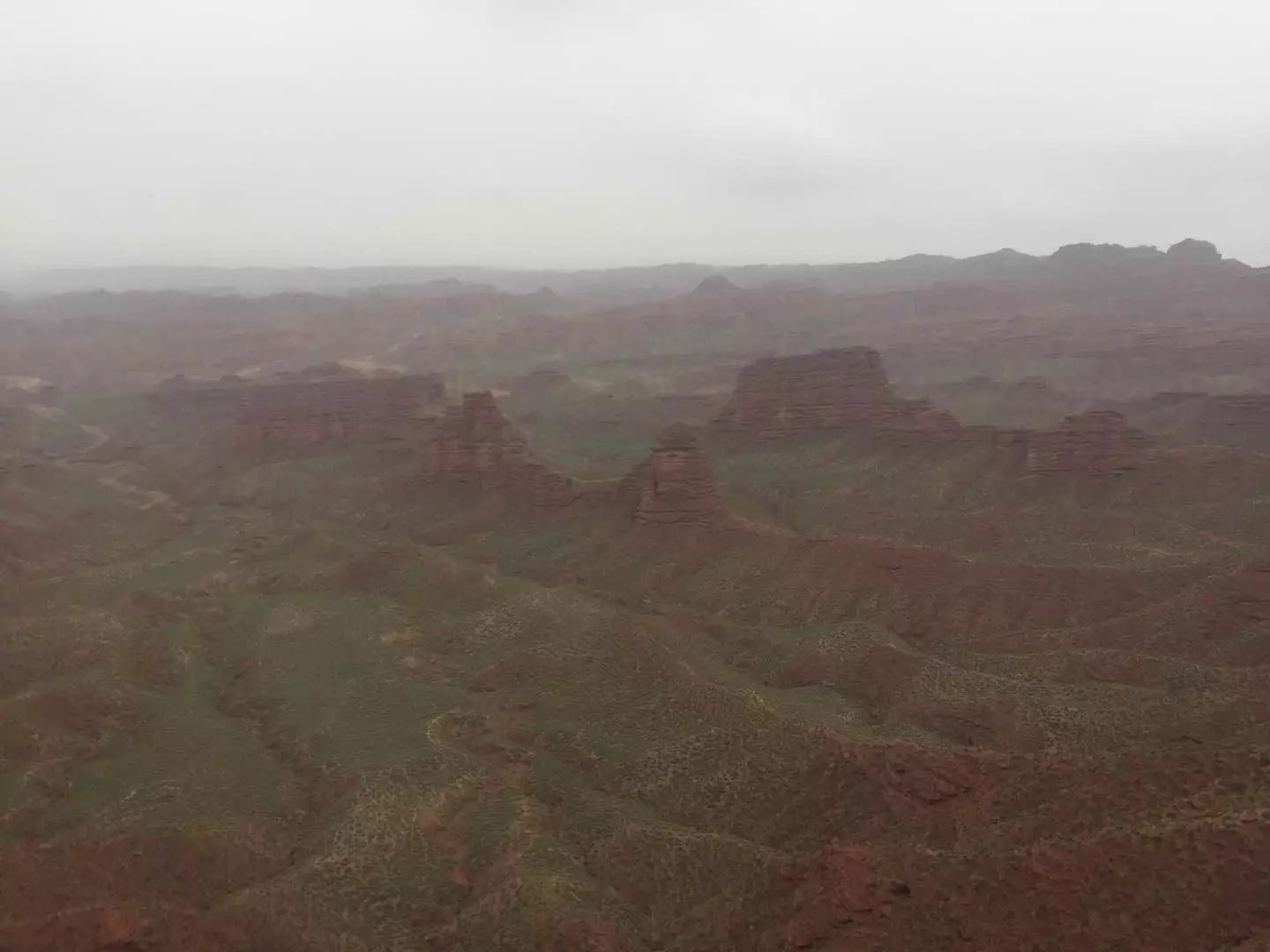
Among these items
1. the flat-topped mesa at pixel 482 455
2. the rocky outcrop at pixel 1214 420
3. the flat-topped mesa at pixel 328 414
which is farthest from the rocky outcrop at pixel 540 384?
the rocky outcrop at pixel 1214 420

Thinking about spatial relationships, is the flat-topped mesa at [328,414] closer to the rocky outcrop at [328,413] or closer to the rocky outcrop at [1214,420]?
the rocky outcrop at [328,413]

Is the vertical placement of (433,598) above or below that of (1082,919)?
below

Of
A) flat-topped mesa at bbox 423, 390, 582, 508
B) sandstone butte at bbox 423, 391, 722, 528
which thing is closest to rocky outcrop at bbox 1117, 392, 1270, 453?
sandstone butte at bbox 423, 391, 722, 528

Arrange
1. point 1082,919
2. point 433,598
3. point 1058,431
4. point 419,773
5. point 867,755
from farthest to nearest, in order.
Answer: point 1058,431
point 433,598
point 419,773
point 867,755
point 1082,919

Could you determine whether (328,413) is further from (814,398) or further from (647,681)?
(647,681)

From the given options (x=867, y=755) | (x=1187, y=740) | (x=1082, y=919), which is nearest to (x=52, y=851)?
(x=867, y=755)

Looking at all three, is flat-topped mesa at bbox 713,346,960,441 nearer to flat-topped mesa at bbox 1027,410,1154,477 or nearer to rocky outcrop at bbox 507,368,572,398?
flat-topped mesa at bbox 1027,410,1154,477

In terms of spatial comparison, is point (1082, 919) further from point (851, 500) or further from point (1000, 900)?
point (851, 500)
